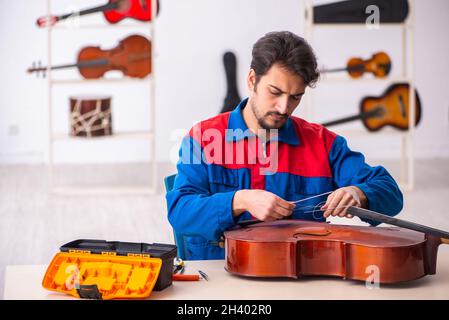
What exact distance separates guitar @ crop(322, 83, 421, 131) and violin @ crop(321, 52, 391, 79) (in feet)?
0.51

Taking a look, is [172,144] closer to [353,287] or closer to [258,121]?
[258,121]

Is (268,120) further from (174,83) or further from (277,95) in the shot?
(174,83)

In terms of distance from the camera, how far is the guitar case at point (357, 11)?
5195 mm

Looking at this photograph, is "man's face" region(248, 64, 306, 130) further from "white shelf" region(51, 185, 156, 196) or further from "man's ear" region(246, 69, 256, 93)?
"white shelf" region(51, 185, 156, 196)

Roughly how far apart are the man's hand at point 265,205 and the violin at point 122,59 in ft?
11.5

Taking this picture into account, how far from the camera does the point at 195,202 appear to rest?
2.00m

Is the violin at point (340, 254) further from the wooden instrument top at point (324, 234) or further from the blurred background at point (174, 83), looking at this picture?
the blurred background at point (174, 83)

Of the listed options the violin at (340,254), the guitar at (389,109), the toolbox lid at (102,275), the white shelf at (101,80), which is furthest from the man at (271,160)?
the guitar at (389,109)

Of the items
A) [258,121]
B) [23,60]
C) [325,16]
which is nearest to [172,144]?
[23,60]

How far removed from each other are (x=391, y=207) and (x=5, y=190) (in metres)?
3.69

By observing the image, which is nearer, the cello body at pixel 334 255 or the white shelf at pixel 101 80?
the cello body at pixel 334 255

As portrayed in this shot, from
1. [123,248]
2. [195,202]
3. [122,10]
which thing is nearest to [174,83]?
[122,10]

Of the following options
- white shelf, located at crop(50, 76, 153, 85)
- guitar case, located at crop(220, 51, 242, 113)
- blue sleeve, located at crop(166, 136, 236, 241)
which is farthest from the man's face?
guitar case, located at crop(220, 51, 242, 113)

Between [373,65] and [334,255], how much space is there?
4116 mm
